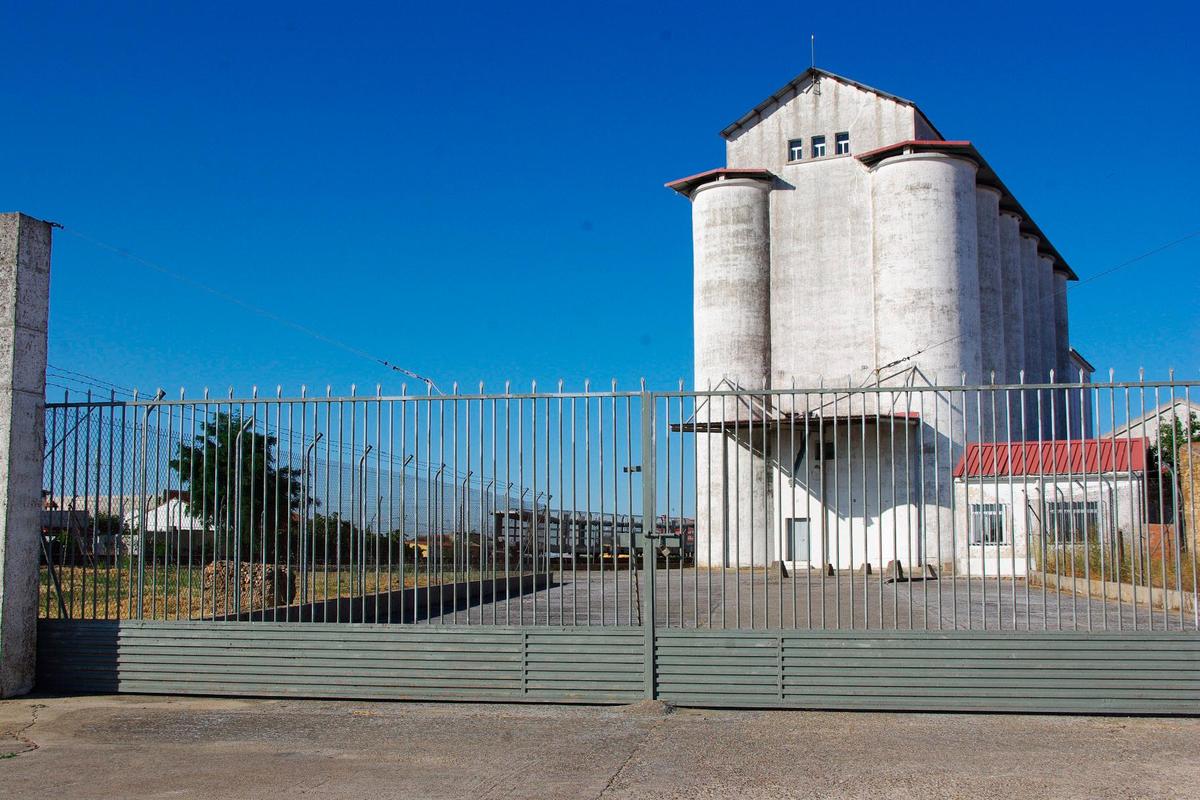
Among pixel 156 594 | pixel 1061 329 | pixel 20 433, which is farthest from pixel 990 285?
pixel 20 433

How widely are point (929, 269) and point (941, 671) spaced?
→ 3223 cm

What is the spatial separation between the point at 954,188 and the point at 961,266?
9.24ft

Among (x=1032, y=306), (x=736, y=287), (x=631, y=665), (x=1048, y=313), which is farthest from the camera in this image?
(x=1048, y=313)

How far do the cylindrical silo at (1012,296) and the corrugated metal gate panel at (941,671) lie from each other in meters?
35.5

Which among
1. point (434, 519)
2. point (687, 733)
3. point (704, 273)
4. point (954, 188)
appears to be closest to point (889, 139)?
point (954, 188)

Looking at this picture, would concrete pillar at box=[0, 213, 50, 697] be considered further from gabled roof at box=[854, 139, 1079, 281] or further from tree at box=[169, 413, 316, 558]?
gabled roof at box=[854, 139, 1079, 281]

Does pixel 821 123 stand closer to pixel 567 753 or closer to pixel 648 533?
pixel 648 533

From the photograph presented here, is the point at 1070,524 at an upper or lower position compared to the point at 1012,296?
lower

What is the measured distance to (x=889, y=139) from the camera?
1650 inches

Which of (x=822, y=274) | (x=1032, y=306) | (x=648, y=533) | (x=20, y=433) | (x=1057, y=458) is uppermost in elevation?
(x=822, y=274)

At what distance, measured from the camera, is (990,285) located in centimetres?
4231

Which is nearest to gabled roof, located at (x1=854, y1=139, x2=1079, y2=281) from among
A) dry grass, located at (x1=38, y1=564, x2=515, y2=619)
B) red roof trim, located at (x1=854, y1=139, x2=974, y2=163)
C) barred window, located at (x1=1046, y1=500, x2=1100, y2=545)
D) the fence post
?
red roof trim, located at (x1=854, y1=139, x2=974, y2=163)

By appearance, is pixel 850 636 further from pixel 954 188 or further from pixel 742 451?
pixel 954 188

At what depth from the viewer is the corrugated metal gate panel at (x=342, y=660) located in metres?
9.78
